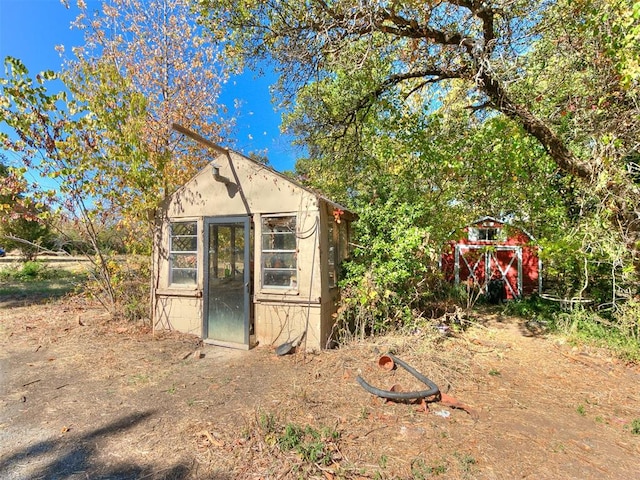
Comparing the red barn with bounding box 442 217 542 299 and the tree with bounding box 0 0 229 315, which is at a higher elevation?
the tree with bounding box 0 0 229 315

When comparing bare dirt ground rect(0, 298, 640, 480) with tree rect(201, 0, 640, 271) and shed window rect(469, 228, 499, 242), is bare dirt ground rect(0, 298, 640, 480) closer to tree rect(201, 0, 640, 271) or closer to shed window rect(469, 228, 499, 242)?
tree rect(201, 0, 640, 271)

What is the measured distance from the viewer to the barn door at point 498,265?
452 inches

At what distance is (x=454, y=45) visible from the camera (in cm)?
540

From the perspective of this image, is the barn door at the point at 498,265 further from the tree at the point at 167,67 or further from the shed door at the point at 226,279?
the tree at the point at 167,67

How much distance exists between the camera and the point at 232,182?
20.2 feet

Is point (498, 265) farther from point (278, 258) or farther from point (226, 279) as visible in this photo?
point (226, 279)

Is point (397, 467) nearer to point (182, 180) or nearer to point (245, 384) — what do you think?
point (245, 384)

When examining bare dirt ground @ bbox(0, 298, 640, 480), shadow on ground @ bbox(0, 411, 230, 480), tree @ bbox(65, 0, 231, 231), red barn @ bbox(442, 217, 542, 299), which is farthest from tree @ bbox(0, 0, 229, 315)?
red barn @ bbox(442, 217, 542, 299)

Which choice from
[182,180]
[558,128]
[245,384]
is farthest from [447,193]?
[182,180]

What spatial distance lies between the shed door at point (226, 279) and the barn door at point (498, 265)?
8.04m

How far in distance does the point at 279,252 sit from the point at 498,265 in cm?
910

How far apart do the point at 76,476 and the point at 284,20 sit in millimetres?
6489

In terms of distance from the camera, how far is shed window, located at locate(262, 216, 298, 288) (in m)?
5.79

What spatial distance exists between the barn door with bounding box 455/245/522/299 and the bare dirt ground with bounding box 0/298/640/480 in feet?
17.7
